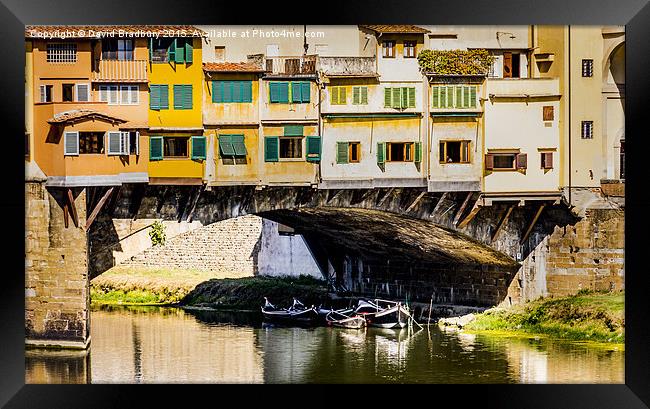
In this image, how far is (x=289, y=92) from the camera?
28.8 meters

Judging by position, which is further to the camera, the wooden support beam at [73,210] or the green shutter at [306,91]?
the green shutter at [306,91]

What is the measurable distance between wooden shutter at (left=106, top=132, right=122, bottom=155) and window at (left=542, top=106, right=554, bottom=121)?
8313mm

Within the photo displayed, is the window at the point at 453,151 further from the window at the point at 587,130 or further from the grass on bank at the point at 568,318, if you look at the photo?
the grass on bank at the point at 568,318

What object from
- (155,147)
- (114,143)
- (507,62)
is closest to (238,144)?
(155,147)

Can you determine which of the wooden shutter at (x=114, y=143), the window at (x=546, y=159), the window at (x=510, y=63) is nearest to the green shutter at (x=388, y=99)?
the window at (x=510, y=63)

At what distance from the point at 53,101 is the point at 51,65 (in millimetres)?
653

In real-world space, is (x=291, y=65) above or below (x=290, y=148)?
above

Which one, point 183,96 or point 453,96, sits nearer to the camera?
point 183,96

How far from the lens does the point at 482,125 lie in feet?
96.4

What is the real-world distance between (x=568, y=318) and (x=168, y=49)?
9.59m

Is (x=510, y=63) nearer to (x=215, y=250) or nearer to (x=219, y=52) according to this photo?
(x=219, y=52)

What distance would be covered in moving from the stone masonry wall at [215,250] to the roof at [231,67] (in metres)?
11.1

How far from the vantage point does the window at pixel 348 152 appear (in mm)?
28906
